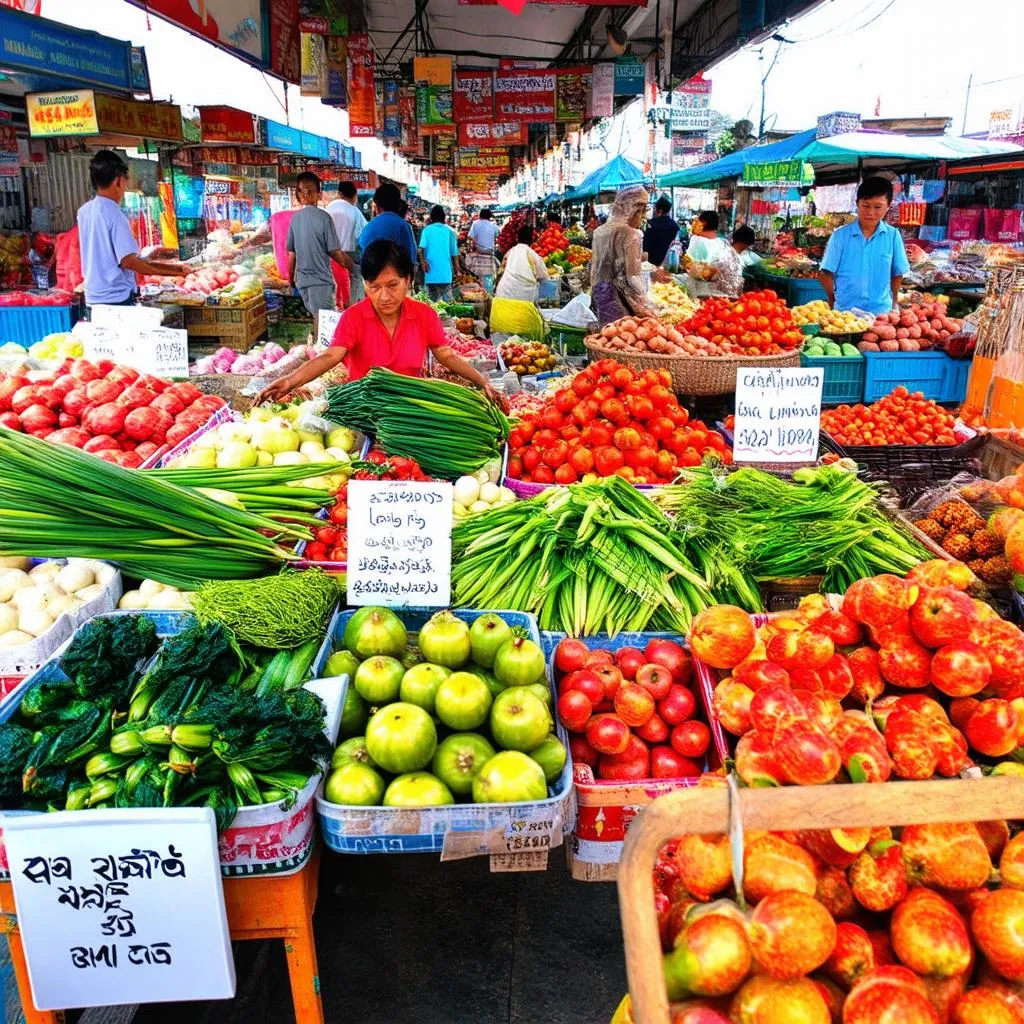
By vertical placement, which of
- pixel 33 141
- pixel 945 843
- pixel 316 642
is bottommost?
pixel 316 642

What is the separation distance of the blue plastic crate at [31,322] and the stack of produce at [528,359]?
4.43 m

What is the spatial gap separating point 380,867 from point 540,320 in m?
7.26

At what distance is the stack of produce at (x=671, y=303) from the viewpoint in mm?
7840

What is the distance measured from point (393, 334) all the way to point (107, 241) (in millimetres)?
3720

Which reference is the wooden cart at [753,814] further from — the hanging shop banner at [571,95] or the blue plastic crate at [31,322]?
the hanging shop banner at [571,95]

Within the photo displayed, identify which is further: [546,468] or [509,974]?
[546,468]

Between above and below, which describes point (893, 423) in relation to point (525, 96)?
below

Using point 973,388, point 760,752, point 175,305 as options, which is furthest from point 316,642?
point 175,305

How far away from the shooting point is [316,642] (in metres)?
2.57

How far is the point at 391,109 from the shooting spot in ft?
48.3

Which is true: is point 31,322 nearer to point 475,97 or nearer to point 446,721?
point 475,97

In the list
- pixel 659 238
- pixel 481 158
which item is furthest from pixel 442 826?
pixel 481 158

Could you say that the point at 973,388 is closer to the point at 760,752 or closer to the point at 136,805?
the point at 760,752

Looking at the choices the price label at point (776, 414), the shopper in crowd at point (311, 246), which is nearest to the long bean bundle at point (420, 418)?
the price label at point (776, 414)
